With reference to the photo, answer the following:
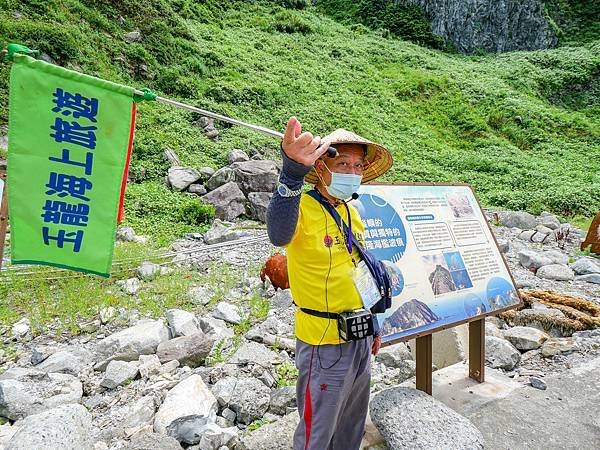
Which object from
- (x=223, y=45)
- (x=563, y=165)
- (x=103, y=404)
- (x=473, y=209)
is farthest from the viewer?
(x=223, y=45)

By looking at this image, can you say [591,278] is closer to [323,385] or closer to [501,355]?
[501,355]

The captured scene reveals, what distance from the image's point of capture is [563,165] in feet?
53.5

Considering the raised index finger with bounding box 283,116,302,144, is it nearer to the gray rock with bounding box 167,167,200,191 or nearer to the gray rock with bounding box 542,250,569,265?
the gray rock with bounding box 542,250,569,265

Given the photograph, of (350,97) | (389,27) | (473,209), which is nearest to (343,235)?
(473,209)

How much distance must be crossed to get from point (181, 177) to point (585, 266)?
790 cm

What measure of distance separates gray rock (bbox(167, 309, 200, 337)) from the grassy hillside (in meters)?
3.75

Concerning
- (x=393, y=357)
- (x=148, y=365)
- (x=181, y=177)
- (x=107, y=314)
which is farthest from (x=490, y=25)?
(x=148, y=365)

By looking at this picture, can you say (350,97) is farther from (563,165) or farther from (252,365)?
(252,365)

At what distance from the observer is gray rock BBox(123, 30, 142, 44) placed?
14291 millimetres

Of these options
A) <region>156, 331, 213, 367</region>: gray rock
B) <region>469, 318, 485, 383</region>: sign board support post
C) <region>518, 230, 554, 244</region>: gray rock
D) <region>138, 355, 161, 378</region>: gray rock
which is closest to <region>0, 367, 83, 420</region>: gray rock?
<region>138, 355, 161, 378</region>: gray rock

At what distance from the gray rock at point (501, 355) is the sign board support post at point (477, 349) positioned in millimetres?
523

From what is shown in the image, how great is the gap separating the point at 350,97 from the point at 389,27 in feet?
51.3

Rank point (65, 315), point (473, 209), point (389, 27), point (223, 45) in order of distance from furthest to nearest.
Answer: point (389, 27), point (223, 45), point (65, 315), point (473, 209)

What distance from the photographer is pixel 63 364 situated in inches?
127
